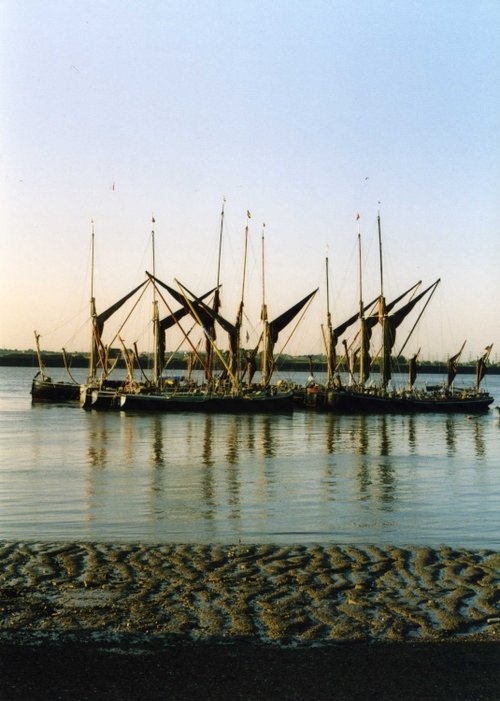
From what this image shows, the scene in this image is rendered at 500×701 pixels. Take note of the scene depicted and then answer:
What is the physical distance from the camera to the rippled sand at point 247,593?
8.97 metres

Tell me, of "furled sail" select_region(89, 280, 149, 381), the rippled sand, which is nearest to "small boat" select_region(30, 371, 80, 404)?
"furled sail" select_region(89, 280, 149, 381)

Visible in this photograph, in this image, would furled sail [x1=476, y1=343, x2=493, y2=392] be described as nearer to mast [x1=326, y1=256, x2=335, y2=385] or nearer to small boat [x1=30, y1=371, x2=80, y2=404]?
mast [x1=326, y1=256, x2=335, y2=385]

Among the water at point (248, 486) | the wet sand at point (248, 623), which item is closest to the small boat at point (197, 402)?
the water at point (248, 486)

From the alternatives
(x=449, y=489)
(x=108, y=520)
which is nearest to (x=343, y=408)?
(x=449, y=489)

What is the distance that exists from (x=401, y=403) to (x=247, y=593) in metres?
67.8

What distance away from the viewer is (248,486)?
939 inches

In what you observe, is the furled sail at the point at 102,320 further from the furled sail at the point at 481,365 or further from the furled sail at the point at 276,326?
the furled sail at the point at 481,365

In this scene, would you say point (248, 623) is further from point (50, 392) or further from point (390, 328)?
point (50, 392)

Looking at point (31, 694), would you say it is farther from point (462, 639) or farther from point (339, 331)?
point (339, 331)

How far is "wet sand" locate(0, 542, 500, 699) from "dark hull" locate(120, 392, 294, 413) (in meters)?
54.1

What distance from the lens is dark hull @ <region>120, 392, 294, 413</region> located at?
6794 cm

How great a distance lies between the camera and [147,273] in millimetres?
66375

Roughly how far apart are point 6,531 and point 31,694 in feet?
30.2

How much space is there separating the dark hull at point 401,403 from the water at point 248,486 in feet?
80.0
